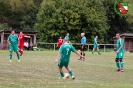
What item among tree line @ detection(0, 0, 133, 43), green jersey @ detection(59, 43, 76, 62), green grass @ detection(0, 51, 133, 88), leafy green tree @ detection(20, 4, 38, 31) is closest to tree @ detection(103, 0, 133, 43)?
tree line @ detection(0, 0, 133, 43)

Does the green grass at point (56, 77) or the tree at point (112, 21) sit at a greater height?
the tree at point (112, 21)

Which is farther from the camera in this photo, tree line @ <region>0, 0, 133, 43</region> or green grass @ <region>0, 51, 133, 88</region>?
tree line @ <region>0, 0, 133, 43</region>

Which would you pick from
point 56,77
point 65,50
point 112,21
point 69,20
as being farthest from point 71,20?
point 65,50

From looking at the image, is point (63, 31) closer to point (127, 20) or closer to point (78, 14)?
point (78, 14)

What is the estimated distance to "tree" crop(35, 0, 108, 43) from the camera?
66000 mm

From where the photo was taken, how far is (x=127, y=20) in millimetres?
79500

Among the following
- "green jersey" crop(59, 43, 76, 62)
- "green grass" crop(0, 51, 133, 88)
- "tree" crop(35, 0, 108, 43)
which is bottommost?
"green grass" crop(0, 51, 133, 88)

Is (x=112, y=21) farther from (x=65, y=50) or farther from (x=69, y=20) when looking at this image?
(x=65, y=50)

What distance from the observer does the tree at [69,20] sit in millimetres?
66000

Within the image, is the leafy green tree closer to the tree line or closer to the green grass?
the tree line

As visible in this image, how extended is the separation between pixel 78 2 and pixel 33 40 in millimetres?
13289

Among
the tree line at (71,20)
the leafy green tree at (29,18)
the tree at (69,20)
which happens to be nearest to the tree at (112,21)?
the tree line at (71,20)

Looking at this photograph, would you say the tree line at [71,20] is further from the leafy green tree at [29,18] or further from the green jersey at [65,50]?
the green jersey at [65,50]

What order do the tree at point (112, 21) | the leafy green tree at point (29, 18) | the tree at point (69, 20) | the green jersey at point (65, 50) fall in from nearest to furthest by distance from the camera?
the green jersey at point (65, 50), the tree at point (69, 20), the tree at point (112, 21), the leafy green tree at point (29, 18)
